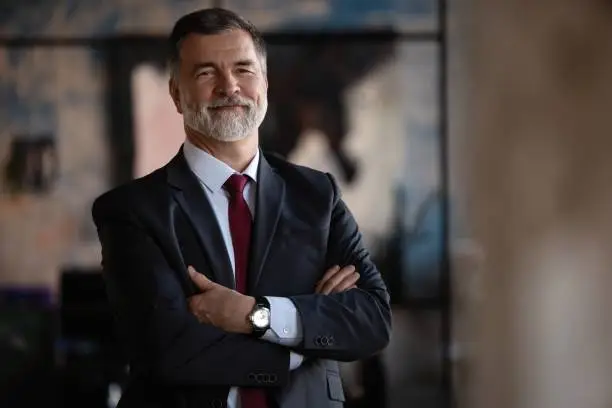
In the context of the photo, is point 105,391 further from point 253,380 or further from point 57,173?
point 253,380

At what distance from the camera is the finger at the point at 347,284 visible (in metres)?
1.00

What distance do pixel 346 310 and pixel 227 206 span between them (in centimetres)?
17

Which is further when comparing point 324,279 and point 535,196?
point 535,196

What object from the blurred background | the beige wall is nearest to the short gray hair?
the blurred background

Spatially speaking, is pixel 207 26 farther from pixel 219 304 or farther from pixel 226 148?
pixel 219 304

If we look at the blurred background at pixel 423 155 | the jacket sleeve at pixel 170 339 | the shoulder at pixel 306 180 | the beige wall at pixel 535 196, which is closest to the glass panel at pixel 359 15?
the blurred background at pixel 423 155

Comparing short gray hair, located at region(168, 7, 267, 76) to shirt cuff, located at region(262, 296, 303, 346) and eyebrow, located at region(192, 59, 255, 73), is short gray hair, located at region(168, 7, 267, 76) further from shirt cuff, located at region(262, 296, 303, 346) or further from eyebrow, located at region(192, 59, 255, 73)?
shirt cuff, located at region(262, 296, 303, 346)

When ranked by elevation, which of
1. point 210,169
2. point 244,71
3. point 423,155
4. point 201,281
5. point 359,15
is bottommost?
point 423,155

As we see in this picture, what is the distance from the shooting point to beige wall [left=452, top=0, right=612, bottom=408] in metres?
3.71

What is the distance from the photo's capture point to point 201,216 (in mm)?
979

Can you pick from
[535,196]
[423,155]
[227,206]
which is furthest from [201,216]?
[535,196]

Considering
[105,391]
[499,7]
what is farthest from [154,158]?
[499,7]

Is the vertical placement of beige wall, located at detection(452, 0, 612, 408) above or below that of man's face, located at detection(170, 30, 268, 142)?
below

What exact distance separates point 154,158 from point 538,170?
1.49m
